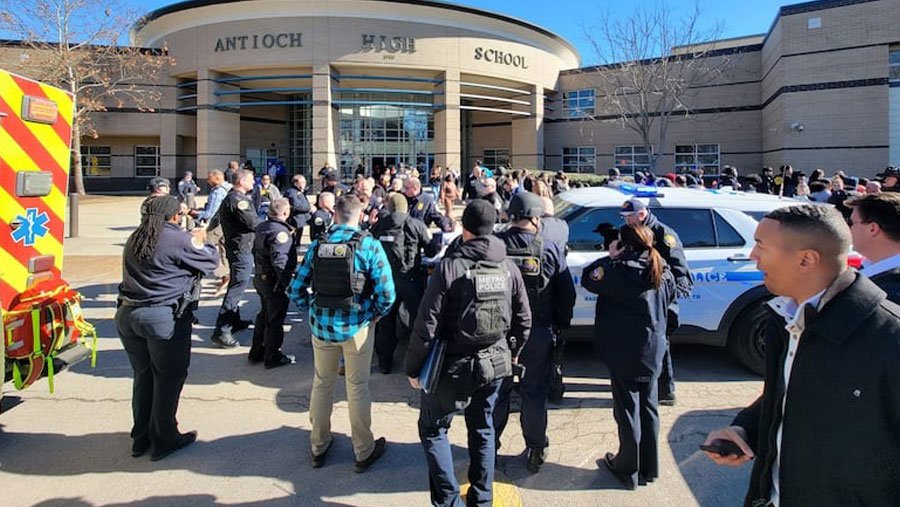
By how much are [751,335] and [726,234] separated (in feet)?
3.37

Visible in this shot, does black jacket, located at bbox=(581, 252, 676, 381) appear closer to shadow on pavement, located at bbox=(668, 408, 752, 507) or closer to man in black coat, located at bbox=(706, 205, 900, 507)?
shadow on pavement, located at bbox=(668, 408, 752, 507)

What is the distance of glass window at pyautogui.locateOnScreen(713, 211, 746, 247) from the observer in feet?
17.8

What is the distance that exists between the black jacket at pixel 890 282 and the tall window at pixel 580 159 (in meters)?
33.4

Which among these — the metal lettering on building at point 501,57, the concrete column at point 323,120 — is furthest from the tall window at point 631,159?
the concrete column at point 323,120

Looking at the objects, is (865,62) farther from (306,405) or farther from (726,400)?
(306,405)

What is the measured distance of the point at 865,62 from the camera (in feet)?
72.6

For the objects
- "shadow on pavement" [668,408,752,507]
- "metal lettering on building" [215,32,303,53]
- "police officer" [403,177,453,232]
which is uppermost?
"metal lettering on building" [215,32,303,53]

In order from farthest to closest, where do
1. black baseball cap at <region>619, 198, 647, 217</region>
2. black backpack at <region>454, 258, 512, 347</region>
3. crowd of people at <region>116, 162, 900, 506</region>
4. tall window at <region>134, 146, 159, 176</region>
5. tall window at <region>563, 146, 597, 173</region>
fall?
tall window at <region>563, 146, 597, 173</region> < tall window at <region>134, 146, 159, 176</region> < black baseball cap at <region>619, 198, 647, 217</region> < black backpack at <region>454, 258, 512, 347</region> < crowd of people at <region>116, 162, 900, 506</region>

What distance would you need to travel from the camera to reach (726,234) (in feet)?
18.0

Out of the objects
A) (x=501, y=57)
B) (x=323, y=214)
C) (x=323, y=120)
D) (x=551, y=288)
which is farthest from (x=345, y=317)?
(x=501, y=57)

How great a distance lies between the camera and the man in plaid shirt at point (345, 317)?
11.8 feet

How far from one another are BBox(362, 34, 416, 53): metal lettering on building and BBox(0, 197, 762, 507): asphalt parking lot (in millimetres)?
25118

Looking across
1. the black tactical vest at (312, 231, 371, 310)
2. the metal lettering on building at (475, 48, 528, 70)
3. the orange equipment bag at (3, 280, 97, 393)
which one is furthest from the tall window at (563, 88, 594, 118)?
the orange equipment bag at (3, 280, 97, 393)

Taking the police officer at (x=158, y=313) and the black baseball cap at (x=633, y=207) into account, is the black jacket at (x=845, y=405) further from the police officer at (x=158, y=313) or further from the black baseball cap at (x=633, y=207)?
the police officer at (x=158, y=313)
